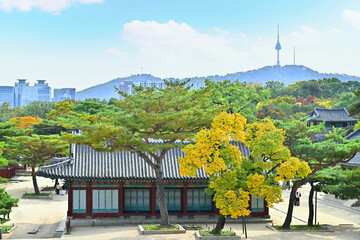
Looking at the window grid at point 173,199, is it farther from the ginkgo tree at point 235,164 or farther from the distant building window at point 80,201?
the ginkgo tree at point 235,164

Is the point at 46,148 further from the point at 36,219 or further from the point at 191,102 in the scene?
the point at 191,102

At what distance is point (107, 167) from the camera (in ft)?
113

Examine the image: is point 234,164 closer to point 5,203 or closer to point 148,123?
point 148,123

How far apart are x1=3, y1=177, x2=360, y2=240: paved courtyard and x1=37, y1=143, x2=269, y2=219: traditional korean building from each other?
1760 millimetres

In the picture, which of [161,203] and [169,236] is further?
[161,203]

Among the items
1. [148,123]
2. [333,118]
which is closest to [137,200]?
[148,123]

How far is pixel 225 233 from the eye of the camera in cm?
2736

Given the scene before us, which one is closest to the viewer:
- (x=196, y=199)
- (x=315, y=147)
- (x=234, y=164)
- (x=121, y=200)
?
(x=234, y=164)

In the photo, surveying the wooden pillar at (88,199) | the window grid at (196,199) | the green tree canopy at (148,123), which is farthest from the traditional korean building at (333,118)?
the wooden pillar at (88,199)

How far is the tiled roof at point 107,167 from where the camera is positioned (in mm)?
33375

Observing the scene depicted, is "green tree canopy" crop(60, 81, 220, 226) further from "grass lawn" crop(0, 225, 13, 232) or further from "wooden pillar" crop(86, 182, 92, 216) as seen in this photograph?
"grass lawn" crop(0, 225, 13, 232)

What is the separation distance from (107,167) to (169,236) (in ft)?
26.7

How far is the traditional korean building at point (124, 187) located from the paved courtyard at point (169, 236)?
176 cm

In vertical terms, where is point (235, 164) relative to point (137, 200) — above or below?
above
